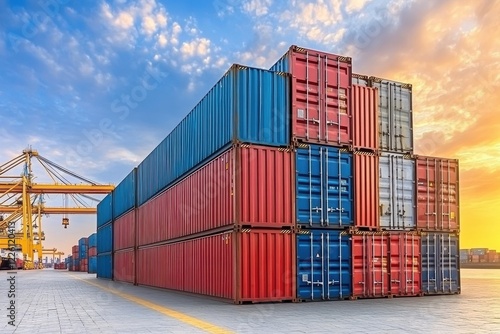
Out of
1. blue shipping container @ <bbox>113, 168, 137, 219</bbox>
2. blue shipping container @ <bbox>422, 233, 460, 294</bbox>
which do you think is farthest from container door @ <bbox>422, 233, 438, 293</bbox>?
blue shipping container @ <bbox>113, 168, 137, 219</bbox>

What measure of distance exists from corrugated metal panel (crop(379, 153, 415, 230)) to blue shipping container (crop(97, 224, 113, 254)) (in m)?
29.8

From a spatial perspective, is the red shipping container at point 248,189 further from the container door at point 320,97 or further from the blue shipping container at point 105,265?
the blue shipping container at point 105,265

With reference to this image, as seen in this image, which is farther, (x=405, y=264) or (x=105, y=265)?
(x=105, y=265)

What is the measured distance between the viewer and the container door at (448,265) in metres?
19.7

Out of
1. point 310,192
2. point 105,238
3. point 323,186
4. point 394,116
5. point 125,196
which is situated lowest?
point 105,238

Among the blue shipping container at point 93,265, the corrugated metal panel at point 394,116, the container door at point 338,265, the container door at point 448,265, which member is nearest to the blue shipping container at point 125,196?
the corrugated metal panel at point 394,116

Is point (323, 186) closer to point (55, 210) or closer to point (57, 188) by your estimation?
point (57, 188)

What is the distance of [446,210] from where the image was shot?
20344 millimetres

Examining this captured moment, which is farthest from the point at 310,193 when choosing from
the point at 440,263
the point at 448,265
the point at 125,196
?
the point at 125,196

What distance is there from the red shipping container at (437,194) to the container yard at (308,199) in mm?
49

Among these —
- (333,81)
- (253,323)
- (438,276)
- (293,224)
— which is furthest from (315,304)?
(333,81)

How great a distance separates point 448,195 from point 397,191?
3.00 metres

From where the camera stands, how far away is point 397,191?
1911 centimetres

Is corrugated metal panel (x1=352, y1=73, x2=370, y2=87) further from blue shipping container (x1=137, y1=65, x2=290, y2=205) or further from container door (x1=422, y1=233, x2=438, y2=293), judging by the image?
container door (x1=422, y1=233, x2=438, y2=293)
